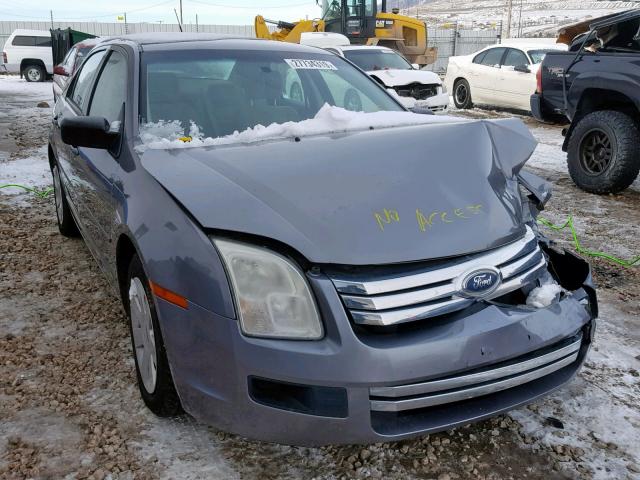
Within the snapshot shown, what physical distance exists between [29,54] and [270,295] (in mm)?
24940

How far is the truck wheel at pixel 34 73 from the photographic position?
23234 mm

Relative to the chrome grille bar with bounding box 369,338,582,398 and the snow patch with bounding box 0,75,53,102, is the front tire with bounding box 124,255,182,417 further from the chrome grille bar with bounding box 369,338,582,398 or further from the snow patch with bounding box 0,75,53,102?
the snow patch with bounding box 0,75,53,102

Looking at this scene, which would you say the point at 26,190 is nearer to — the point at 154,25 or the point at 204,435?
the point at 204,435

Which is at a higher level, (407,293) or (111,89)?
(111,89)

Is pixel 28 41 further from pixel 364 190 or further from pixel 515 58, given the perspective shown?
pixel 364 190

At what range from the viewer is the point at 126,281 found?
2.57 m

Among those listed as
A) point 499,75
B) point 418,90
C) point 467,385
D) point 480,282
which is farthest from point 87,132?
point 499,75

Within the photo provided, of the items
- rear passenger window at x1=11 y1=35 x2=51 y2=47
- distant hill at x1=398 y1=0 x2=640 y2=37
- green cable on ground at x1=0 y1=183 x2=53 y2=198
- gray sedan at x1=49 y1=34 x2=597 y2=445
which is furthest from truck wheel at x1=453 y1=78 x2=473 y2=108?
distant hill at x1=398 y1=0 x2=640 y2=37

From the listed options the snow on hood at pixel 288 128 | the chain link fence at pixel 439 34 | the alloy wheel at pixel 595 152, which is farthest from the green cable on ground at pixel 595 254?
the chain link fence at pixel 439 34

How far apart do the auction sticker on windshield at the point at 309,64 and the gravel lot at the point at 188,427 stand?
1.69m

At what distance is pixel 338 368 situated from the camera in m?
1.77

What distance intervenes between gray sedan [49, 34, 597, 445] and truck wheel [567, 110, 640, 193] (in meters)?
3.51

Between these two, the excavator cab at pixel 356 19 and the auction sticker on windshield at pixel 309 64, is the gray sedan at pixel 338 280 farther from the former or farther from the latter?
the excavator cab at pixel 356 19

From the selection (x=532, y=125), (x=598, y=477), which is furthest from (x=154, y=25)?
(x=598, y=477)
